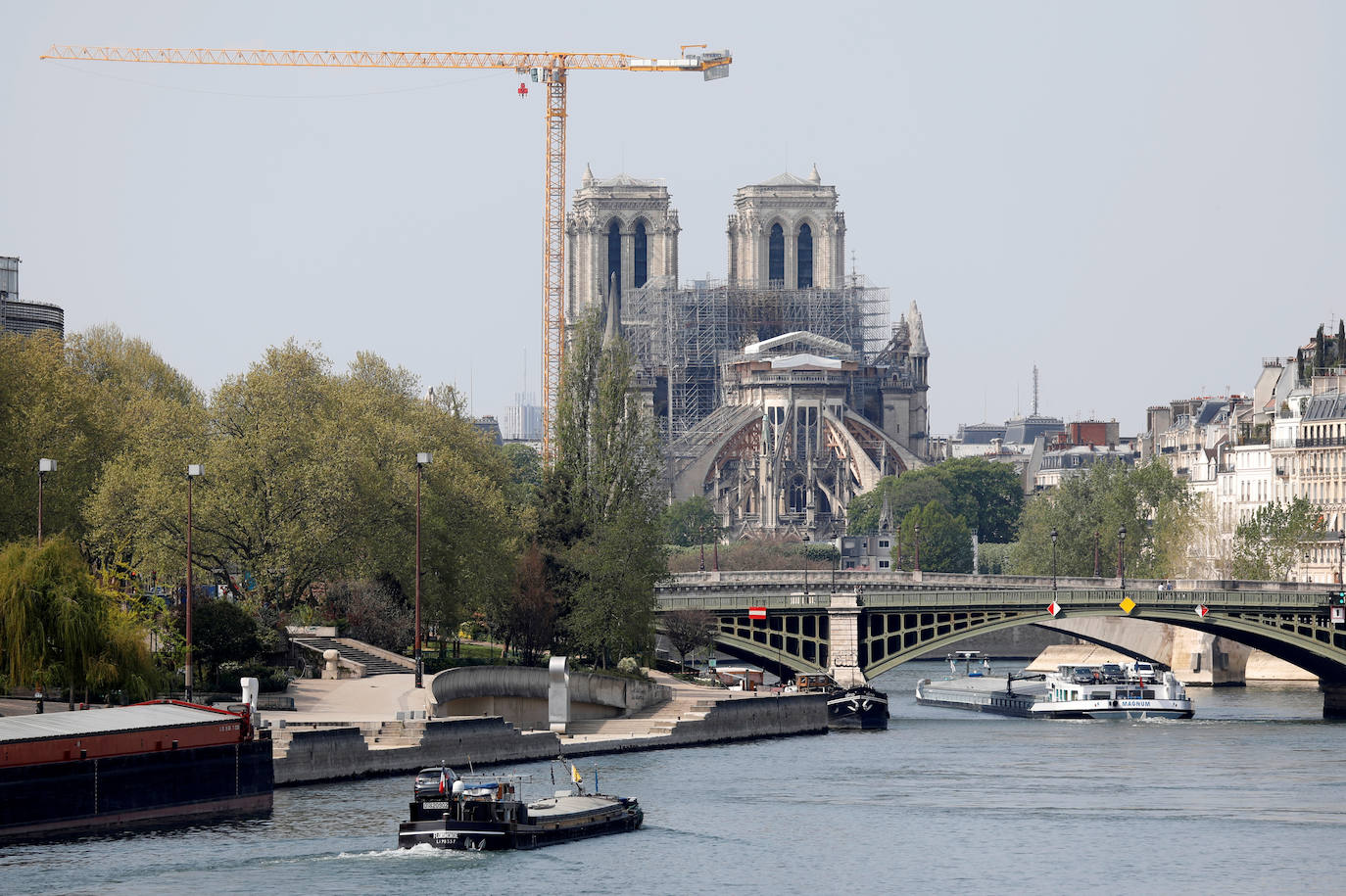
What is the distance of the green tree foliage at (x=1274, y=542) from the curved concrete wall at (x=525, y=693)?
49.2m

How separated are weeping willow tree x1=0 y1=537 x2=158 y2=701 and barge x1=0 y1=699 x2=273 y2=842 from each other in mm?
2876

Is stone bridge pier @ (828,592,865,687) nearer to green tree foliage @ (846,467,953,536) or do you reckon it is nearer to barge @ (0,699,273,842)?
barge @ (0,699,273,842)

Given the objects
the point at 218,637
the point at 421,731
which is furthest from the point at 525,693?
the point at 218,637

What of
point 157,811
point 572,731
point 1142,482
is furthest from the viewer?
point 1142,482

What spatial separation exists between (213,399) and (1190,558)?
6505 centimetres

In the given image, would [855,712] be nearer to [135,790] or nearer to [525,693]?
[525,693]

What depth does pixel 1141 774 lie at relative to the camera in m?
68.8

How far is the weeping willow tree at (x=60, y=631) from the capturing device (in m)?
56.9

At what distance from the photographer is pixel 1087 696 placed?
9525 centimetres

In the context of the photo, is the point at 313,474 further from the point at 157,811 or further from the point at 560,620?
the point at 157,811

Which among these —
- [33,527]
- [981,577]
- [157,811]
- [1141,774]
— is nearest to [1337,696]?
[981,577]

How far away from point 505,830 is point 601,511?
33.4m

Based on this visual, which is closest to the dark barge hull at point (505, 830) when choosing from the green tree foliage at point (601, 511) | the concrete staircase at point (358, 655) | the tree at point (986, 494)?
the concrete staircase at point (358, 655)

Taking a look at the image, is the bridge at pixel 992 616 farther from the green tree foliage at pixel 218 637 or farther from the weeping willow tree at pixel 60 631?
the weeping willow tree at pixel 60 631
